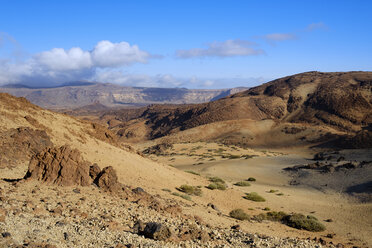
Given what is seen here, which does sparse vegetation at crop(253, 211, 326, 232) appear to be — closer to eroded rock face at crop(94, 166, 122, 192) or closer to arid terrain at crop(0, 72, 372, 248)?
arid terrain at crop(0, 72, 372, 248)

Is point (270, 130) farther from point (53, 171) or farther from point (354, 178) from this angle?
point (53, 171)

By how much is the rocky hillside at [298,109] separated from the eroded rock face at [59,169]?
4932 cm

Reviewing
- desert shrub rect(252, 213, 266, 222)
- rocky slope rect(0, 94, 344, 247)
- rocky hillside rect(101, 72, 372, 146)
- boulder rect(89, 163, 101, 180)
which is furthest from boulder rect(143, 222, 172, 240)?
rocky hillside rect(101, 72, 372, 146)

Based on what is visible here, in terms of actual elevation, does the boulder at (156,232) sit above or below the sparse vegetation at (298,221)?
above

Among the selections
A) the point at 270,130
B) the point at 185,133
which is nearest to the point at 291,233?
the point at 270,130

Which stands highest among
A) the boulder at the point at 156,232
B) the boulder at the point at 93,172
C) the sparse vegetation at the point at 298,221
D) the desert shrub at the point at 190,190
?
the boulder at the point at 93,172

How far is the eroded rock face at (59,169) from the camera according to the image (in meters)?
10.3

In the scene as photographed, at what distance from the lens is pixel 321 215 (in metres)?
15.0

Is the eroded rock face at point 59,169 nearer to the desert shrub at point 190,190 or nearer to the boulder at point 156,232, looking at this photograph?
the boulder at point 156,232

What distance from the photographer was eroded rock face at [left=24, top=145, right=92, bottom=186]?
10.3 m

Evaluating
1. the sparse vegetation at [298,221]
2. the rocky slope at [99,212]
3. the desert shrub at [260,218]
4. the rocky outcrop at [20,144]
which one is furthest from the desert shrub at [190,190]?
the rocky outcrop at [20,144]

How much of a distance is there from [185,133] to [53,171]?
194 feet

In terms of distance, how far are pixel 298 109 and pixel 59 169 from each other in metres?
75.3

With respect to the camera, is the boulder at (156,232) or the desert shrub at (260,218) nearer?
the boulder at (156,232)
